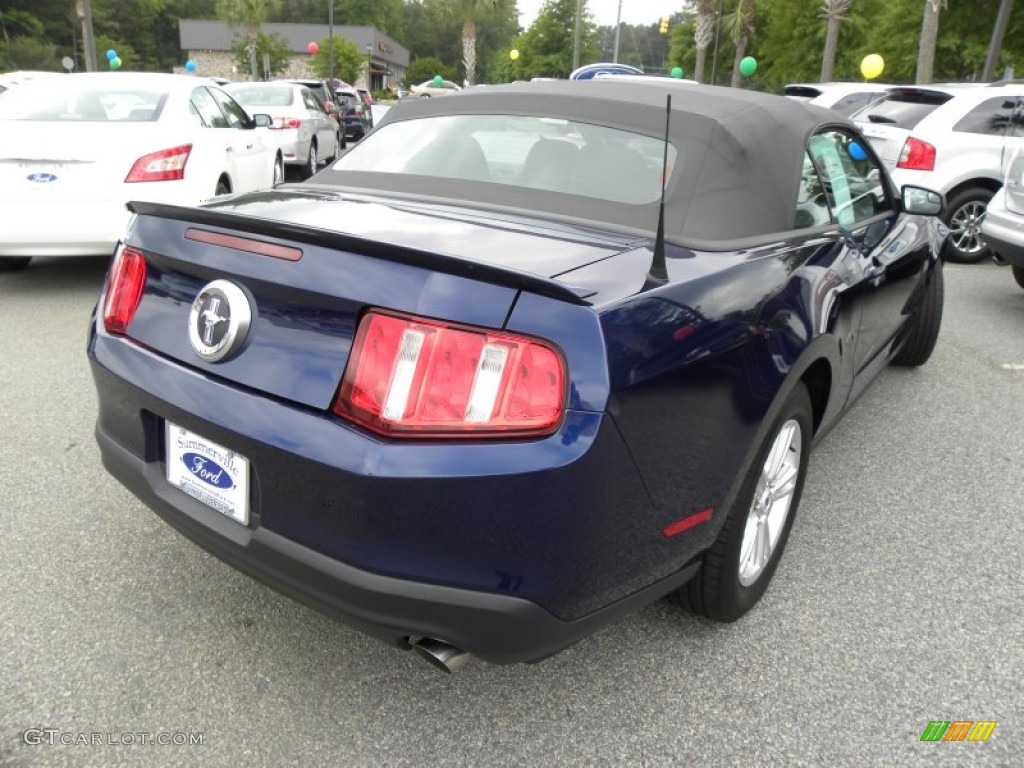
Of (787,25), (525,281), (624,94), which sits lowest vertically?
(525,281)

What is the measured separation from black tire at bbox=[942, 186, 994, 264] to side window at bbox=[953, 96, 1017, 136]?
59cm

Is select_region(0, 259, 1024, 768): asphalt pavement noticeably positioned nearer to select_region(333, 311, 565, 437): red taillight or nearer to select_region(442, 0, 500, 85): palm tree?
select_region(333, 311, 565, 437): red taillight

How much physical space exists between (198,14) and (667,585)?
4328 inches

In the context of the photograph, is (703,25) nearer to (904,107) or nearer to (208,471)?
(904,107)

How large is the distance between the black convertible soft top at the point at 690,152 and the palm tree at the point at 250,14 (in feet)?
173

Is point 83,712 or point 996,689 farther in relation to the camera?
point 996,689

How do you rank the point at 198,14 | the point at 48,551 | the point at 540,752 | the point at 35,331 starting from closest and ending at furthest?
the point at 540,752, the point at 48,551, the point at 35,331, the point at 198,14

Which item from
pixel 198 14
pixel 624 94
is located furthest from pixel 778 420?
pixel 198 14

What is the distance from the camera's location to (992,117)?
325 inches

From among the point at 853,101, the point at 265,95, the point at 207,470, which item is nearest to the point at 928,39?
the point at 853,101

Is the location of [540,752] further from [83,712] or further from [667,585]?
[83,712]

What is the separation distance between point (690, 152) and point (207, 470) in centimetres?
169

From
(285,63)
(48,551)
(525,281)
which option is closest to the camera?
(525,281)

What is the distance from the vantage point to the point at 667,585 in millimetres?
2037
